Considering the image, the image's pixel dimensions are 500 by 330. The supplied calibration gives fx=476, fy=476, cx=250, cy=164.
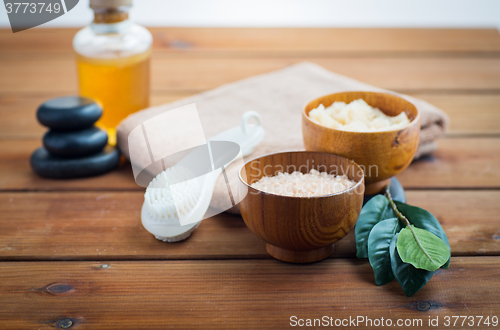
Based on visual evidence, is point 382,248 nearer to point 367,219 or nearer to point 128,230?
point 367,219

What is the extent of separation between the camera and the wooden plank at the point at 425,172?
0.62 m

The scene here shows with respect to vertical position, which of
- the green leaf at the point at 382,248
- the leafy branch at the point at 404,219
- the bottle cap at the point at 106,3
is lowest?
the green leaf at the point at 382,248

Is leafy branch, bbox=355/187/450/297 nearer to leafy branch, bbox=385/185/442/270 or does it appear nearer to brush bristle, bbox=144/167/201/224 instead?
leafy branch, bbox=385/185/442/270

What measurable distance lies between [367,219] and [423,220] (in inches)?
2.1

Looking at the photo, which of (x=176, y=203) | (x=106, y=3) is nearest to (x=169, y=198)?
(x=176, y=203)

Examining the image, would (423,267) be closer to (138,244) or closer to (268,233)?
(268,233)

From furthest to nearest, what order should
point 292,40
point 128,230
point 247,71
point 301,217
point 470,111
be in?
1. point 292,40
2. point 247,71
3. point 470,111
4. point 128,230
5. point 301,217

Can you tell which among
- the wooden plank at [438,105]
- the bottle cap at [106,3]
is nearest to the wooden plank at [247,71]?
the wooden plank at [438,105]

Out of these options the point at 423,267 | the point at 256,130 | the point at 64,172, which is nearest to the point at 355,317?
the point at 423,267

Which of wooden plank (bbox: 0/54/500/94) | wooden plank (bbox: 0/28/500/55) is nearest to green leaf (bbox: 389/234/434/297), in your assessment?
wooden plank (bbox: 0/54/500/94)

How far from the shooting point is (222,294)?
0.42 metres

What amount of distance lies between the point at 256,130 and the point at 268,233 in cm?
21

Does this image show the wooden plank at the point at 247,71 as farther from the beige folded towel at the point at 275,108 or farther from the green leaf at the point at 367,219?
the green leaf at the point at 367,219

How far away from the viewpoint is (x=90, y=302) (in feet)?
1.36
